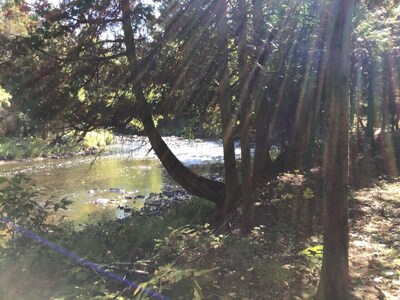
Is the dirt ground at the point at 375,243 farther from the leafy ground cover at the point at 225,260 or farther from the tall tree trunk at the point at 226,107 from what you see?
the tall tree trunk at the point at 226,107

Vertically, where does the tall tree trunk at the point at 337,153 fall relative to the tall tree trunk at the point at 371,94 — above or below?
below

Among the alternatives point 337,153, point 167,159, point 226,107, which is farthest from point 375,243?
point 167,159

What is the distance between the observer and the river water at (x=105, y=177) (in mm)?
13925

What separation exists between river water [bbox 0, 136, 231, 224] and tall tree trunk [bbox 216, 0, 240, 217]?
2.18 metres

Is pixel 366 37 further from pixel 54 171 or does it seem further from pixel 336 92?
pixel 54 171

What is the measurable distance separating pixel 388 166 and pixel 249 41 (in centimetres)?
840

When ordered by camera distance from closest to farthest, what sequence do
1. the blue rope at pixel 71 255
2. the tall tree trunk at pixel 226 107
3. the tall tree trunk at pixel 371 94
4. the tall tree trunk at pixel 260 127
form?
the blue rope at pixel 71 255
the tall tree trunk at pixel 226 107
the tall tree trunk at pixel 260 127
the tall tree trunk at pixel 371 94

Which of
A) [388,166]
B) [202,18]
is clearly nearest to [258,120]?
[202,18]

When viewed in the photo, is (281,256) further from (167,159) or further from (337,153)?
(167,159)

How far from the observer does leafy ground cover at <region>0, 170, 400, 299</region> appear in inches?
166

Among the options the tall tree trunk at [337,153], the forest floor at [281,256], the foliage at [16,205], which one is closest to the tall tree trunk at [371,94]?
the forest floor at [281,256]

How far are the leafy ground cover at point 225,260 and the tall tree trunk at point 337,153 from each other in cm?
64

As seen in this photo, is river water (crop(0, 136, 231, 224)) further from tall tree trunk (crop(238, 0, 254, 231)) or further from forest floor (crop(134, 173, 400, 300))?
forest floor (crop(134, 173, 400, 300))

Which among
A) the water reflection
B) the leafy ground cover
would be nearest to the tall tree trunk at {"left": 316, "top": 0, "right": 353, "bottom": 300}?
the leafy ground cover
